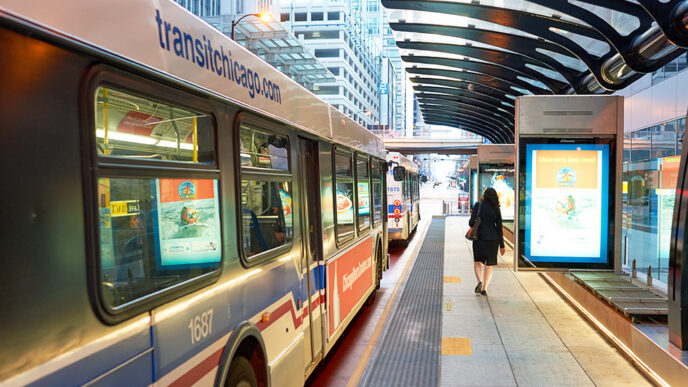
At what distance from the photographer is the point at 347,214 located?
Result: 714 centimetres

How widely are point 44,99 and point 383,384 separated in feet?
14.3

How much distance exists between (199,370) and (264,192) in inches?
60.5

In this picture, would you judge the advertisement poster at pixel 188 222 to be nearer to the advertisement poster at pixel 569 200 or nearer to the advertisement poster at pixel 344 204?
the advertisement poster at pixel 344 204

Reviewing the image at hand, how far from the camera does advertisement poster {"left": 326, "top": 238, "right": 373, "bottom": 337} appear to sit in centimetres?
610

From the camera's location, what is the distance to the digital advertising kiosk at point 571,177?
768cm

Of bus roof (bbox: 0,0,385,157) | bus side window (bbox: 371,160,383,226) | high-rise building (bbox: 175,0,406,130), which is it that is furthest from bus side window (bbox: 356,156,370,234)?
high-rise building (bbox: 175,0,406,130)

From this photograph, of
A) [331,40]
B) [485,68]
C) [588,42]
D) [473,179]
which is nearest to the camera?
[588,42]

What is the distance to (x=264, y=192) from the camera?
→ 4.11m

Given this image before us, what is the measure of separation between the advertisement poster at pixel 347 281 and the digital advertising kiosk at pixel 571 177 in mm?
A: 2264

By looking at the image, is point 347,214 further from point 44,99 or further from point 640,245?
point 640,245

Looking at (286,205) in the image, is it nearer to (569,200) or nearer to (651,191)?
(569,200)

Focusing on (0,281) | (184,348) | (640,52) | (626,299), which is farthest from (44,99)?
(640,52)

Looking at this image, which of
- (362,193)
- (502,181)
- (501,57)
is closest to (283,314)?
(362,193)

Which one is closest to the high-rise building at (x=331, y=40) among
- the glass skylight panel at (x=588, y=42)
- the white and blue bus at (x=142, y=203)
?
the glass skylight panel at (x=588, y=42)
